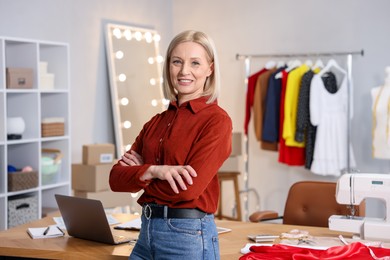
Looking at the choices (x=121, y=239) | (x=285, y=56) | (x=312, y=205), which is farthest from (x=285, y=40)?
(x=121, y=239)

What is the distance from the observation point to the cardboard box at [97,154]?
5.18 meters

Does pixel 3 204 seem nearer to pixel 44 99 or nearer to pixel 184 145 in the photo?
pixel 44 99

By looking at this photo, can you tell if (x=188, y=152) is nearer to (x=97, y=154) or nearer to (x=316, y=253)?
(x=316, y=253)

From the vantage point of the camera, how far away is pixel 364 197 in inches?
116

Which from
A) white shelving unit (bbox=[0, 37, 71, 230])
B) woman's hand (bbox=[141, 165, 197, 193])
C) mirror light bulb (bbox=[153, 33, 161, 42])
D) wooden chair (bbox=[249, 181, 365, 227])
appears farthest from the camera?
mirror light bulb (bbox=[153, 33, 161, 42])

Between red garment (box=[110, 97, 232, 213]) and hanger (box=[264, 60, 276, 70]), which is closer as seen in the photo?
red garment (box=[110, 97, 232, 213])

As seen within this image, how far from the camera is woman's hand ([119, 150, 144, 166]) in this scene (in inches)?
97.5

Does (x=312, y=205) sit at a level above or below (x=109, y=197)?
above

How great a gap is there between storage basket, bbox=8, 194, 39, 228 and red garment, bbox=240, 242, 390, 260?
2506 millimetres

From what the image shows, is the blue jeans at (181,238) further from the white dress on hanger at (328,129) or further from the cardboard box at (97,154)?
the white dress on hanger at (328,129)

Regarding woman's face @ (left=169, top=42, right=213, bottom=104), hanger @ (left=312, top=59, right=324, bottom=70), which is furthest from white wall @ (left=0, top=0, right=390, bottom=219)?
woman's face @ (left=169, top=42, right=213, bottom=104)

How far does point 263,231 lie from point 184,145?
0.99m

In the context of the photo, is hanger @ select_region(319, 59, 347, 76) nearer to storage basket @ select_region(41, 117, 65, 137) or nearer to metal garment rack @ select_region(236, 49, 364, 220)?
metal garment rack @ select_region(236, 49, 364, 220)

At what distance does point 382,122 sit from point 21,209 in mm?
2939
